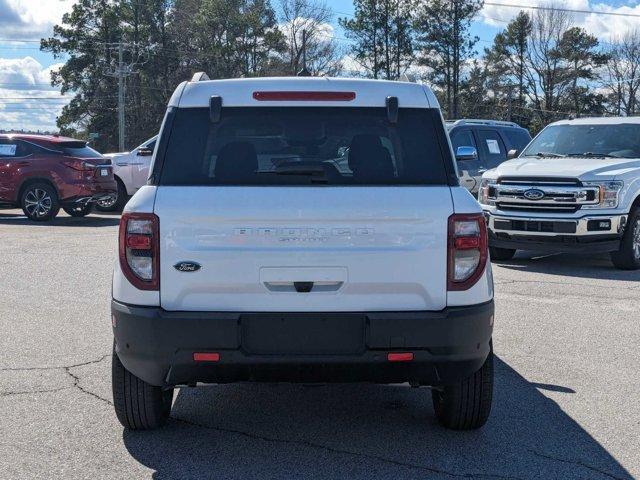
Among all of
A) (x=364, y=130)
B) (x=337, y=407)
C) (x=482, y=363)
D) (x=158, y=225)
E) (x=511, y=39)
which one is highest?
(x=511, y=39)

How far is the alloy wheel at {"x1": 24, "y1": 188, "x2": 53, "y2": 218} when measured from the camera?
18.1m

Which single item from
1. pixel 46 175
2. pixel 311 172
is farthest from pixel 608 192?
pixel 46 175

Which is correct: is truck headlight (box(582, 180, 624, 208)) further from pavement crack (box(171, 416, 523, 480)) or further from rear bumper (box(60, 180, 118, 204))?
rear bumper (box(60, 180, 118, 204))

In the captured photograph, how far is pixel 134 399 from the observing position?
4641mm

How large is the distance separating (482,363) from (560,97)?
7080 centimetres

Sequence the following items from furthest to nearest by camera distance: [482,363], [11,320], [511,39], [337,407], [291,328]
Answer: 1. [511,39]
2. [11,320]
3. [337,407]
4. [482,363]
5. [291,328]

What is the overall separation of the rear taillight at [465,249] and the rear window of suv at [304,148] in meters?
0.27

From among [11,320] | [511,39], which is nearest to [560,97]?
[511,39]

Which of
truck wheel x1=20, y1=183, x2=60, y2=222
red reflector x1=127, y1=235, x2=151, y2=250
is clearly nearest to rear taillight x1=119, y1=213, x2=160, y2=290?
red reflector x1=127, y1=235, x2=151, y2=250

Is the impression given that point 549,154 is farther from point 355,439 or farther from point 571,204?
point 355,439

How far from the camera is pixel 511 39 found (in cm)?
7125

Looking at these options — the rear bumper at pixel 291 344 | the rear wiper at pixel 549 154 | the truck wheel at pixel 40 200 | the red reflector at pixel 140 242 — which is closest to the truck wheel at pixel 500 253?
the rear wiper at pixel 549 154

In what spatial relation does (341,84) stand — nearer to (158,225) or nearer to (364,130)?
(364,130)

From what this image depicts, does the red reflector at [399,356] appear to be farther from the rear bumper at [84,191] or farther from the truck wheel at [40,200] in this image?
the truck wheel at [40,200]
